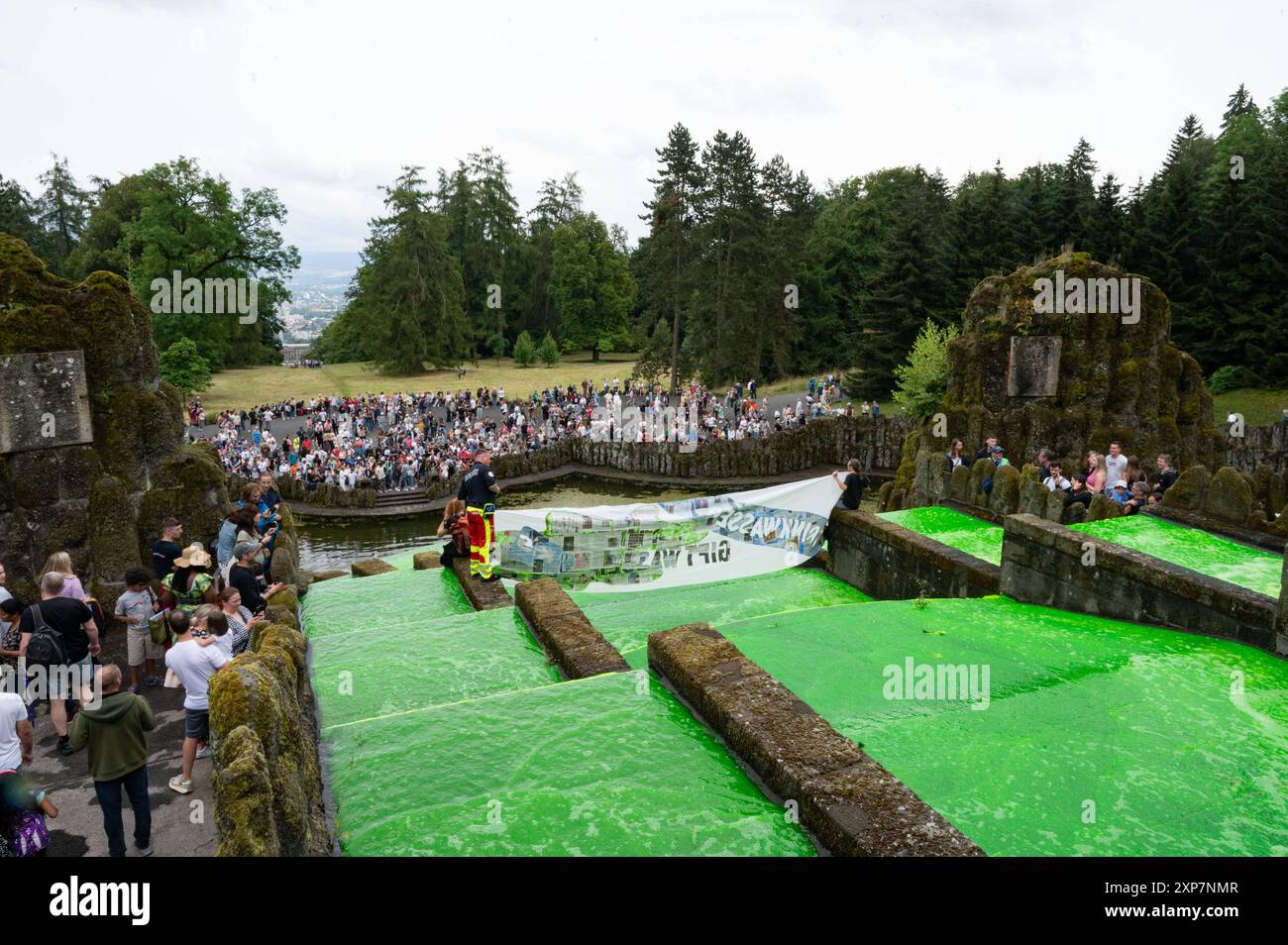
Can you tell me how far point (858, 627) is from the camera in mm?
8820

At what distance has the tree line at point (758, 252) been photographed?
42.6 m

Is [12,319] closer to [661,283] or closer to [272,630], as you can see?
Result: [272,630]

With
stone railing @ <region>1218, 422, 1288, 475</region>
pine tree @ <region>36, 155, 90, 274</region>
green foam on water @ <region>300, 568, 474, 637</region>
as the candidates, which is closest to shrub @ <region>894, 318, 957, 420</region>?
stone railing @ <region>1218, 422, 1288, 475</region>

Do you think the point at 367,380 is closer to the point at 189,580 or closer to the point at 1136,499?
the point at 189,580

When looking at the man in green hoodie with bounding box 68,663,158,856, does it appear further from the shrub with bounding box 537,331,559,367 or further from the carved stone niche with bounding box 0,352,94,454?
the shrub with bounding box 537,331,559,367

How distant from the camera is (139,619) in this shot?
8.60 metres

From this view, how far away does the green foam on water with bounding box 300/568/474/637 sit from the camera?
36.9ft

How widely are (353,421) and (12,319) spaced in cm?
3308

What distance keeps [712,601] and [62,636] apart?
7313 millimetres

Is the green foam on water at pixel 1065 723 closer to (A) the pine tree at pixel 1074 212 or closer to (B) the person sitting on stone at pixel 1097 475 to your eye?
(B) the person sitting on stone at pixel 1097 475

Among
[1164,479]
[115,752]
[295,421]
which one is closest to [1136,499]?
[1164,479]

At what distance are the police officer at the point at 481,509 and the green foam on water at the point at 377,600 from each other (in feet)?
2.08

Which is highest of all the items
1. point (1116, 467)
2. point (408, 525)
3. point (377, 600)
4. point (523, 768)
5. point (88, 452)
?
point (88, 452)
